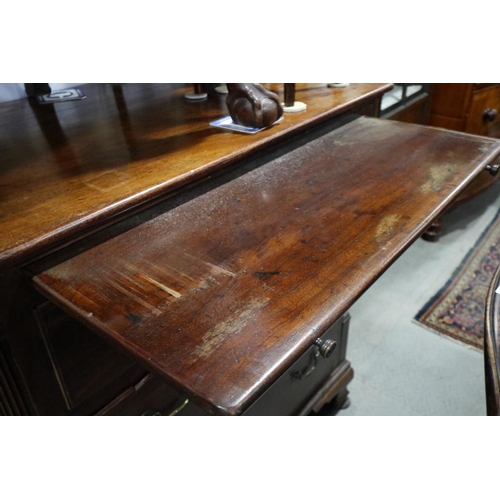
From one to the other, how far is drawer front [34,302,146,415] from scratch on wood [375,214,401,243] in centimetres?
44

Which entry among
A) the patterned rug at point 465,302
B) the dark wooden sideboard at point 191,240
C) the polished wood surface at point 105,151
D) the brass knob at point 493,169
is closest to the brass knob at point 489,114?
the patterned rug at point 465,302

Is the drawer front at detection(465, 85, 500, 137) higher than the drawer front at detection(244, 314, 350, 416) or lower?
higher

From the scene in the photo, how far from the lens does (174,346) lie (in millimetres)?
498

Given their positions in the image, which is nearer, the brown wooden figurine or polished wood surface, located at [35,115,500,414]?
polished wood surface, located at [35,115,500,414]

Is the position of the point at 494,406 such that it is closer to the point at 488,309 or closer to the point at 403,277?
the point at 488,309

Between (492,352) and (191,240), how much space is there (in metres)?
0.41

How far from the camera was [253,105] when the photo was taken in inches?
36.9

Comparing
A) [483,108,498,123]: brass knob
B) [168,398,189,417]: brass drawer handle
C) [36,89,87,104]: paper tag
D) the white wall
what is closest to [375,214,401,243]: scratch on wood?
[168,398,189,417]: brass drawer handle

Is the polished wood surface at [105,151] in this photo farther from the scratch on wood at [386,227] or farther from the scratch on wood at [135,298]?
the scratch on wood at [386,227]

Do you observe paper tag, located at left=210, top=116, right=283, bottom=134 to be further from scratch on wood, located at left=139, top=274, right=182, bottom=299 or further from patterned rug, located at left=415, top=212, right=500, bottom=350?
patterned rug, located at left=415, top=212, right=500, bottom=350

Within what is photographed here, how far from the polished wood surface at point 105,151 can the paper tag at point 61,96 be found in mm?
25

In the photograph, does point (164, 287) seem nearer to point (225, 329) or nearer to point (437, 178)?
point (225, 329)

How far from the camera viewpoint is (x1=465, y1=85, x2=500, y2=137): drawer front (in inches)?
76.6

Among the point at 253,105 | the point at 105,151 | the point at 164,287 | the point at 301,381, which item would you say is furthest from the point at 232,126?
the point at 301,381
